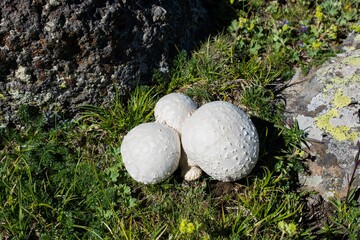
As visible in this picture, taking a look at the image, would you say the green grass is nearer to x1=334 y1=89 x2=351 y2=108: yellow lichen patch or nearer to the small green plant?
the small green plant

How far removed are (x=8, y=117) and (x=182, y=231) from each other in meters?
1.90

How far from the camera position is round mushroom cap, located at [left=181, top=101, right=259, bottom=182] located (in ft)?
10.9

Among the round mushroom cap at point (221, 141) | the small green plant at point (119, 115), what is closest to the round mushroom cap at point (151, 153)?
the round mushroom cap at point (221, 141)

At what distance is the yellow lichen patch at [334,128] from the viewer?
155 inches

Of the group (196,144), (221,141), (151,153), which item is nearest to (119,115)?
(151,153)

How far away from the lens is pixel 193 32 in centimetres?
479

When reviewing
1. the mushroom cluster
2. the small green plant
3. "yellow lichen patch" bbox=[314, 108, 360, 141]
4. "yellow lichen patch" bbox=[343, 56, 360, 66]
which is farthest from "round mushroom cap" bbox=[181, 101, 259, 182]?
"yellow lichen patch" bbox=[343, 56, 360, 66]

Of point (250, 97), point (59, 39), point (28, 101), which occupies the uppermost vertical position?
point (59, 39)

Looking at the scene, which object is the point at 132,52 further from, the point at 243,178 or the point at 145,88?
the point at 243,178

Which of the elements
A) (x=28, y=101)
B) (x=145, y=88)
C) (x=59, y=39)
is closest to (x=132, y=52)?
(x=145, y=88)

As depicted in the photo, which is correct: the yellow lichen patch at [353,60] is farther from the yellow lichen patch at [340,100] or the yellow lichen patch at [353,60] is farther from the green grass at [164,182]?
the yellow lichen patch at [340,100]

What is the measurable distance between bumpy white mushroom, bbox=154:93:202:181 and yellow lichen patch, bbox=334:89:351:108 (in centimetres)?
137

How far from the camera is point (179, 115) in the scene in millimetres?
3611

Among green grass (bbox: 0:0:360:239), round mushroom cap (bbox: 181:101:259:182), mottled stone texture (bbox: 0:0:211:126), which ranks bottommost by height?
green grass (bbox: 0:0:360:239)
